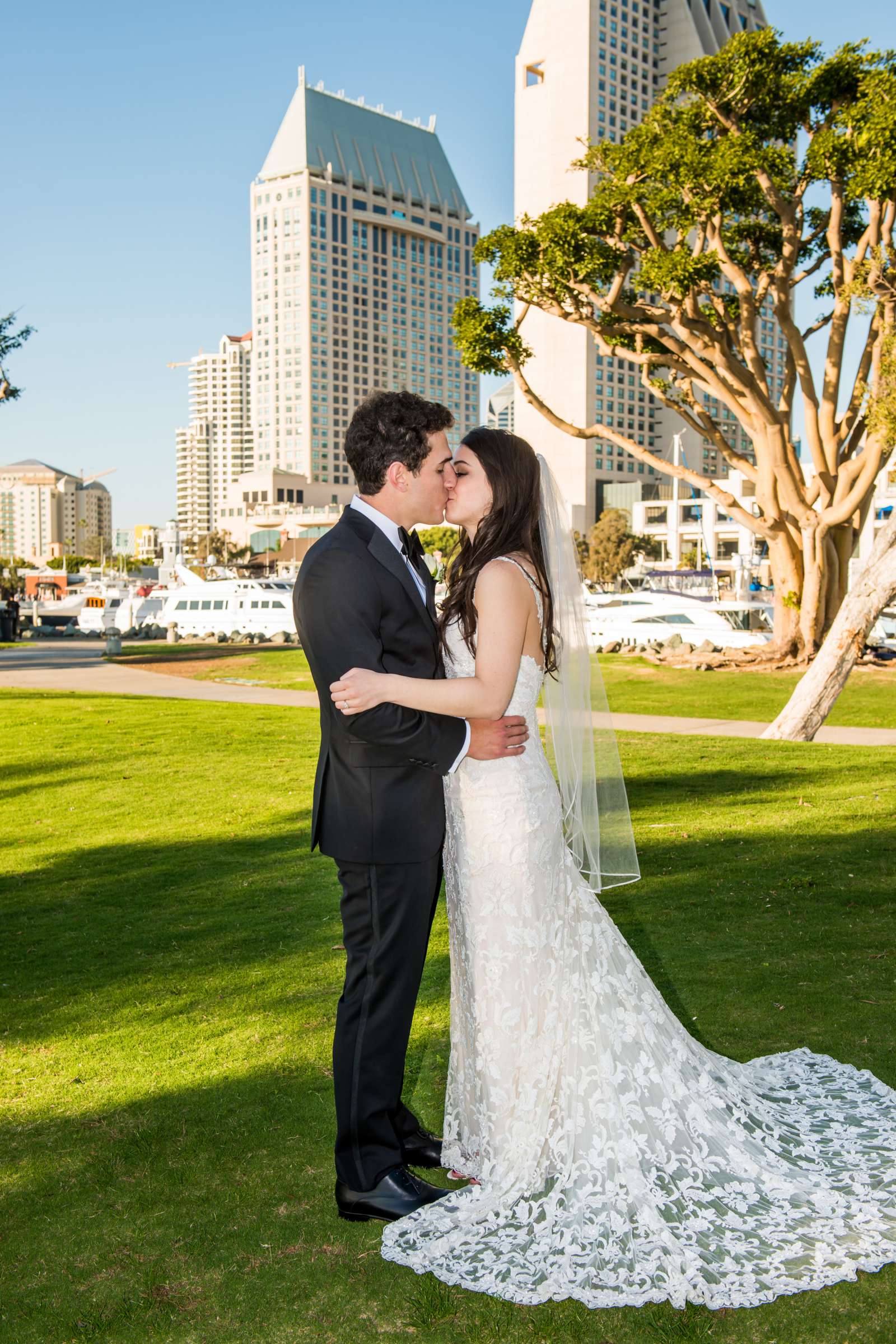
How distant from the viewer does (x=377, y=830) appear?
2.97 m

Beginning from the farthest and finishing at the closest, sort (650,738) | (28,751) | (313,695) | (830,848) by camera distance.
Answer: (313,695) → (650,738) → (28,751) → (830,848)

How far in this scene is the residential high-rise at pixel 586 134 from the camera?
12625cm

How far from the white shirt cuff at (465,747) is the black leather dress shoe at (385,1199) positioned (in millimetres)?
1192

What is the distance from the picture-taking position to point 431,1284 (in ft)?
8.87

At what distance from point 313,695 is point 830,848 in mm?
13877

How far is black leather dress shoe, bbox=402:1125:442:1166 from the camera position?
11.0ft

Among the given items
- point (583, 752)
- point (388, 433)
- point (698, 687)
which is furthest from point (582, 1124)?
point (698, 687)

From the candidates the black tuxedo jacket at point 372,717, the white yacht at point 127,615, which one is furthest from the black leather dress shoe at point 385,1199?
the white yacht at point 127,615

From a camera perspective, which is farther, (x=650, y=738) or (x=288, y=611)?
(x=288, y=611)

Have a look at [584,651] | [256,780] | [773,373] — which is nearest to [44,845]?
[256,780]

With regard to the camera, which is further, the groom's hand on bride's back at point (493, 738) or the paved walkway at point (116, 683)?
the paved walkway at point (116, 683)

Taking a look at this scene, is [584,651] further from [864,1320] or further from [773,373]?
[773,373]

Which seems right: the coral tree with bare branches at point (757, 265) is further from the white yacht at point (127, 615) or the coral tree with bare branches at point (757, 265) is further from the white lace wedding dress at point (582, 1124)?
the white yacht at point (127, 615)

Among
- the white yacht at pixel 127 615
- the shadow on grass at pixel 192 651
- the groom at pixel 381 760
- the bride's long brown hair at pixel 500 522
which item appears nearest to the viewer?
the groom at pixel 381 760
